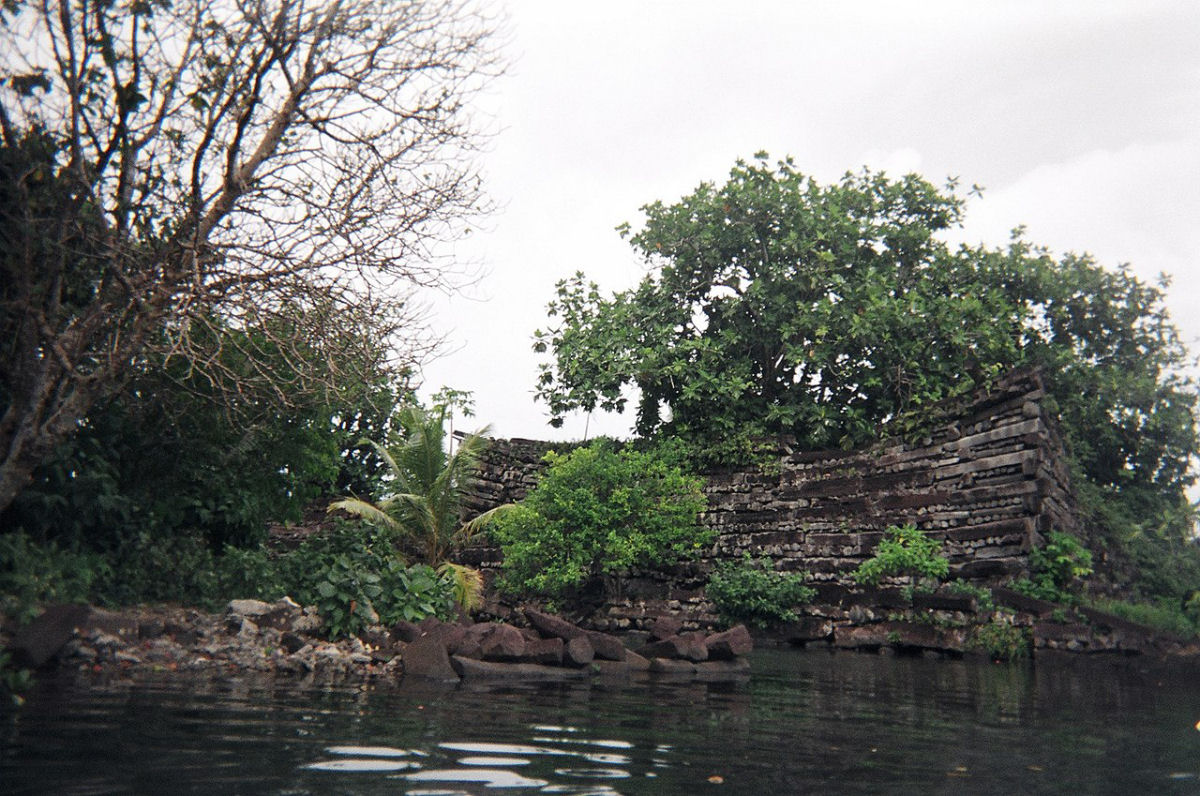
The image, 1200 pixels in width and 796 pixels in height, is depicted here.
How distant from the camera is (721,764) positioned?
153 inches

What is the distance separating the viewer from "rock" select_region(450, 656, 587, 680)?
7.47 metres

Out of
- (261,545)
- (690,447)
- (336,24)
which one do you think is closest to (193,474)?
(261,545)

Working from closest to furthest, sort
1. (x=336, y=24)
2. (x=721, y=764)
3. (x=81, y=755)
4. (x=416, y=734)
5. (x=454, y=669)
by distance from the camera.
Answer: (x=81, y=755), (x=721, y=764), (x=416, y=734), (x=454, y=669), (x=336, y=24)

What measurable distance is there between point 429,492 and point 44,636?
1253cm

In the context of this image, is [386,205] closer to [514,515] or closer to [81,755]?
[81,755]

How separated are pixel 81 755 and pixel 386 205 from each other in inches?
265

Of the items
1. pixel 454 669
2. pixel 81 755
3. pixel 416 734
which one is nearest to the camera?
pixel 81 755

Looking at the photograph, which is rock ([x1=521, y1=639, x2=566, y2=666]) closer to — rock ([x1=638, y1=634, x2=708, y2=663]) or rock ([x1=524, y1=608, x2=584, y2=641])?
rock ([x1=524, y1=608, x2=584, y2=641])

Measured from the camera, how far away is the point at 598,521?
15.6 metres

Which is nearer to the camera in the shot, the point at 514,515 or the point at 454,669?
the point at 454,669

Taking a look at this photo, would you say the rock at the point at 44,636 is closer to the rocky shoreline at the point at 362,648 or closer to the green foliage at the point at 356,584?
the rocky shoreline at the point at 362,648

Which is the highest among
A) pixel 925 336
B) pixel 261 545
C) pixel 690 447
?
pixel 925 336

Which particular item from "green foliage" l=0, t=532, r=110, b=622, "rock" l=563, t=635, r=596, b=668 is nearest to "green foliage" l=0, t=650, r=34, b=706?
"green foliage" l=0, t=532, r=110, b=622

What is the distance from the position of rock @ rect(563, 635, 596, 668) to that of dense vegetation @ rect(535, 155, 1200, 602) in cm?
992
